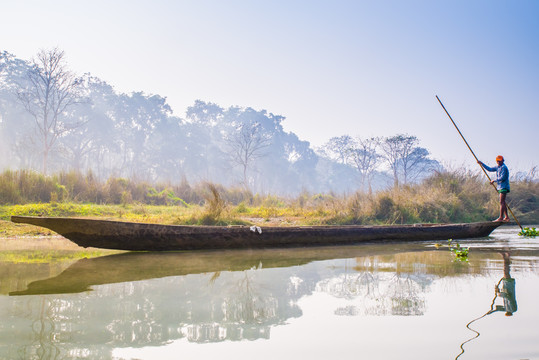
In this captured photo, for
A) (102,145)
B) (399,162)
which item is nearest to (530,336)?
(102,145)

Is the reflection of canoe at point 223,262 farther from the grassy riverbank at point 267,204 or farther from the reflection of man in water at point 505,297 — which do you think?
the grassy riverbank at point 267,204

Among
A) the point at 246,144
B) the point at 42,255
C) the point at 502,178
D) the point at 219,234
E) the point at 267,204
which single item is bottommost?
the point at 42,255

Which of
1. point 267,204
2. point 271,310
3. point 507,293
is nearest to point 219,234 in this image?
point 271,310

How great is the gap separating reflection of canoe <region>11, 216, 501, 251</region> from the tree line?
26.5 meters

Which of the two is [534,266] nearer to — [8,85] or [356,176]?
[8,85]

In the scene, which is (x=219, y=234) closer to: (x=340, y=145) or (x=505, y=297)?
(x=505, y=297)

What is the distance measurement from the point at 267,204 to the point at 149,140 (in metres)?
39.9

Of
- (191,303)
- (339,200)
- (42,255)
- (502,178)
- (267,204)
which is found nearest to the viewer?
(191,303)

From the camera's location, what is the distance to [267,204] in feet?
51.3

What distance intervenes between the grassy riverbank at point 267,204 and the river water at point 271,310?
5.19 metres

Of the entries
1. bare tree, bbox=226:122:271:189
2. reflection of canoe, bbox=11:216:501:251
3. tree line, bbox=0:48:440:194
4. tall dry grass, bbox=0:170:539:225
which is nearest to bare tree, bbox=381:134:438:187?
tree line, bbox=0:48:440:194

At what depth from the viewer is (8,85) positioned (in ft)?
137

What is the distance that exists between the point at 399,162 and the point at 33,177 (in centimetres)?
4755

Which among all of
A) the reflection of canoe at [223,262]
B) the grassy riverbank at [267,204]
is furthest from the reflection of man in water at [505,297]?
the grassy riverbank at [267,204]
